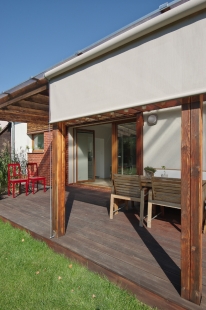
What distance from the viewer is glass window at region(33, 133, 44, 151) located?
848 cm

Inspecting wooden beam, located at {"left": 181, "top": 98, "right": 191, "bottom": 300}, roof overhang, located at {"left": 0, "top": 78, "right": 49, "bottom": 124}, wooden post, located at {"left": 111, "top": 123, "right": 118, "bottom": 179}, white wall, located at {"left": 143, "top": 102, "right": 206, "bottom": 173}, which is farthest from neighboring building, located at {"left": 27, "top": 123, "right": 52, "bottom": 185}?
wooden beam, located at {"left": 181, "top": 98, "right": 191, "bottom": 300}

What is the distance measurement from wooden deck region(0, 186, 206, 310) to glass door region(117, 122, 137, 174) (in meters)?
1.86

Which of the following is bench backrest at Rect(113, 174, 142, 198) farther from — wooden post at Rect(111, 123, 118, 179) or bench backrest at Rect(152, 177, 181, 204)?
wooden post at Rect(111, 123, 118, 179)

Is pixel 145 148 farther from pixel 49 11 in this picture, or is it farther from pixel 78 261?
pixel 49 11

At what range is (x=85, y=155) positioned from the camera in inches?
316

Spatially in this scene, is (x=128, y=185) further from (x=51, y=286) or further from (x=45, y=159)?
(x=45, y=159)

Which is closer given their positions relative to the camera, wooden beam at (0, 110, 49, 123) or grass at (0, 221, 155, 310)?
grass at (0, 221, 155, 310)

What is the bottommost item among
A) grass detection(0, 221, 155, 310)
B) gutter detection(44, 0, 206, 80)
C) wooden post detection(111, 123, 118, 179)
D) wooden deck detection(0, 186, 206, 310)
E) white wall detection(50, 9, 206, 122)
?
grass detection(0, 221, 155, 310)

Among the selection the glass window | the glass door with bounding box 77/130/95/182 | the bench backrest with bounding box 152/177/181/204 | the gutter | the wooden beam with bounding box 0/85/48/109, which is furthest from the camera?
the glass window

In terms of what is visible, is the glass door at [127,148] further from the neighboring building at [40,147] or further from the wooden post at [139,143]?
the neighboring building at [40,147]

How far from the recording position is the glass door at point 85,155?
7.84m

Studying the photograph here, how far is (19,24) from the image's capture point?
6617mm

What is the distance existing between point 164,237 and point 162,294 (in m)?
1.20

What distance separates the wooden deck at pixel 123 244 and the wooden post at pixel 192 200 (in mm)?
167
